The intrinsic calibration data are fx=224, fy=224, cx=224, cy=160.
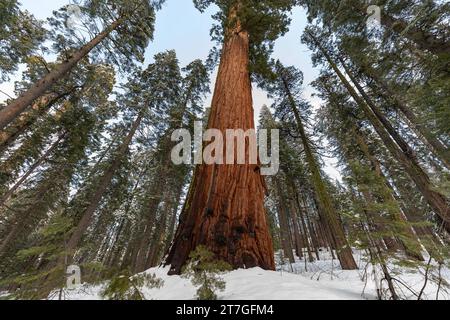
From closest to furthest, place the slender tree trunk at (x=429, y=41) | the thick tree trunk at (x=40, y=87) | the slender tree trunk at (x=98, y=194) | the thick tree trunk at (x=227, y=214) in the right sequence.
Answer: the thick tree trunk at (x=227, y=214) → the slender tree trunk at (x=429, y=41) → the thick tree trunk at (x=40, y=87) → the slender tree trunk at (x=98, y=194)

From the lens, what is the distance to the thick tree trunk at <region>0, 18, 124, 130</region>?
6.24 meters

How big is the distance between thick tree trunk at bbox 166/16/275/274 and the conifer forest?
2 centimetres

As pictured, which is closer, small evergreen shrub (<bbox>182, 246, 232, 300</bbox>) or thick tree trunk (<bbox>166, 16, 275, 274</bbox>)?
small evergreen shrub (<bbox>182, 246, 232, 300</bbox>)

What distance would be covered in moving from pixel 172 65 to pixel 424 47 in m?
13.9

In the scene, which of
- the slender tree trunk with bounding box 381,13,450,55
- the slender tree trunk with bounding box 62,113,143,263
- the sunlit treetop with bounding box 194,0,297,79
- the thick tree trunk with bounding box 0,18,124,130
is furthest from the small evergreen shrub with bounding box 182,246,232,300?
the slender tree trunk with bounding box 62,113,143,263

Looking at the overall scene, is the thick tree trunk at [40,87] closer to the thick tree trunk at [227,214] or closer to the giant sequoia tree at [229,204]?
the giant sequoia tree at [229,204]

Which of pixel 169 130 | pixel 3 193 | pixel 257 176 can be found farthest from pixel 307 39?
pixel 3 193

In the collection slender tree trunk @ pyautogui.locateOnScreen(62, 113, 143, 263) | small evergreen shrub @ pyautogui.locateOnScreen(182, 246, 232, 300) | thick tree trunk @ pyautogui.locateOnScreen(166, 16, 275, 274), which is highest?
slender tree trunk @ pyautogui.locateOnScreen(62, 113, 143, 263)

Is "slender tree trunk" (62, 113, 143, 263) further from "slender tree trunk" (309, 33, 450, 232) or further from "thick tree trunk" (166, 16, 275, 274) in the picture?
"slender tree trunk" (309, 33, 450, 232)

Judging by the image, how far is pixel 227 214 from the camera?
298 cm

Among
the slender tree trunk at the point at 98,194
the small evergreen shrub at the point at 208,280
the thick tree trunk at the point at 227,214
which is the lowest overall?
the small evergreen shrub at the point at 208,280

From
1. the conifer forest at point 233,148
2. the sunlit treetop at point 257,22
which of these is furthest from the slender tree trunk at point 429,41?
the sunlit treetop at point 257,22

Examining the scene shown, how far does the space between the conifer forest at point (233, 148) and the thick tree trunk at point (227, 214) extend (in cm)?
2

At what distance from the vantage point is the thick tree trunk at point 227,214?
2.75 m
